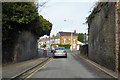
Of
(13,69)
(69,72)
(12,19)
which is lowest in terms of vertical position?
(69,72)

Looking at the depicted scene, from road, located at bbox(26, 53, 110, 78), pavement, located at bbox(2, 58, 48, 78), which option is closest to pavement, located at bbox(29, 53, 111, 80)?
road, located at bbox(26, 53, 110, 78)

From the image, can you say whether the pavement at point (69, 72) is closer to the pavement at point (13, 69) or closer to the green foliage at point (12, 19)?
the pavement at point (13, 69)

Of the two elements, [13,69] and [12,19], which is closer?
[13,69]

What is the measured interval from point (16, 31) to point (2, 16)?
9.28 feet

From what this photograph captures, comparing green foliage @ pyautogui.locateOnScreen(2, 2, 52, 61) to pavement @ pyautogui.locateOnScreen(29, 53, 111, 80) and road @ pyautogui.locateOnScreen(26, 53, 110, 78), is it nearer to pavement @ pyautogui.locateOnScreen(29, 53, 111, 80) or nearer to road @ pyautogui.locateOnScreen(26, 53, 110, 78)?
road @ pyautogui.locateOnScreen(26, 53, 110, 78)

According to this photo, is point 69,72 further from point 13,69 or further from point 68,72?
point 13,69

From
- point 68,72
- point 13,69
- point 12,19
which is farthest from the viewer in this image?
point 12,19

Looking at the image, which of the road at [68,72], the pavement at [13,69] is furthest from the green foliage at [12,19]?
the road at [68,72]

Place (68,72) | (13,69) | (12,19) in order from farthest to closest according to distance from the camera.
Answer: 1. (12,19)
2. (13,69)
3. (68,72)

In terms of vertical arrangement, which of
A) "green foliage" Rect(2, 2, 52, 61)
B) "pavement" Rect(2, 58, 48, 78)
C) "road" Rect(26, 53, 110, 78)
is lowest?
"road" Rect(26, 53, 110, 78)

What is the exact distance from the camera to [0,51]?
11.6 m

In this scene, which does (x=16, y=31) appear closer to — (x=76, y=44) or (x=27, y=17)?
(x=27, y=17)

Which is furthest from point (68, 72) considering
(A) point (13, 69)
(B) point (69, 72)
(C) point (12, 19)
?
(C) point (12, 19)

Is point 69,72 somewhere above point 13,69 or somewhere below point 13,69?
below
